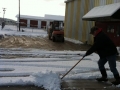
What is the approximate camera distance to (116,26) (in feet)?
65.1

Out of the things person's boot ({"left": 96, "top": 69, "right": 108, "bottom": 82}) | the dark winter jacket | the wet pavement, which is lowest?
the wet pavement

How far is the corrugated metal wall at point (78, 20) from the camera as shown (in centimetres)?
2522

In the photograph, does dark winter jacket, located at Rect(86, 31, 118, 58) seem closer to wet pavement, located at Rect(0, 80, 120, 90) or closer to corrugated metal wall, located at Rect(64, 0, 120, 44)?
wet pavement, located at Rect(0, 80, 120, 90)

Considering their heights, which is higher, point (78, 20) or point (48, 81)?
point (78, 20)

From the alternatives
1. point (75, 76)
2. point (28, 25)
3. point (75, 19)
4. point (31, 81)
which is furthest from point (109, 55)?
point (28, 25)

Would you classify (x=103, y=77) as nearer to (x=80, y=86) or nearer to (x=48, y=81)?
(x=80, y=86)

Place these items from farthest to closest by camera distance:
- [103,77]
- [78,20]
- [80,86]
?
[78,20]
[103,77]
[80,86]

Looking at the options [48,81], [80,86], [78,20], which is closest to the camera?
[48,81]

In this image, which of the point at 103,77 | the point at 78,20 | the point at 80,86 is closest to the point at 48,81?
the point at 80,86

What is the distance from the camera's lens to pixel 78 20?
29.0 metres

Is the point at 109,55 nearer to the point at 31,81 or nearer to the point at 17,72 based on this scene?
the point at 31,81

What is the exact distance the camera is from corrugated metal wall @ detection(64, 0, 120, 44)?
25222 mm

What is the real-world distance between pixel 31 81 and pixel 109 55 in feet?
8.69

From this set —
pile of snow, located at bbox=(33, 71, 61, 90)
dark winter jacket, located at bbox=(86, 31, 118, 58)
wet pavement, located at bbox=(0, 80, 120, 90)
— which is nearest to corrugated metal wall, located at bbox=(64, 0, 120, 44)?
dark winter jacket, located at bbox=(86, 31, 118, 58)
